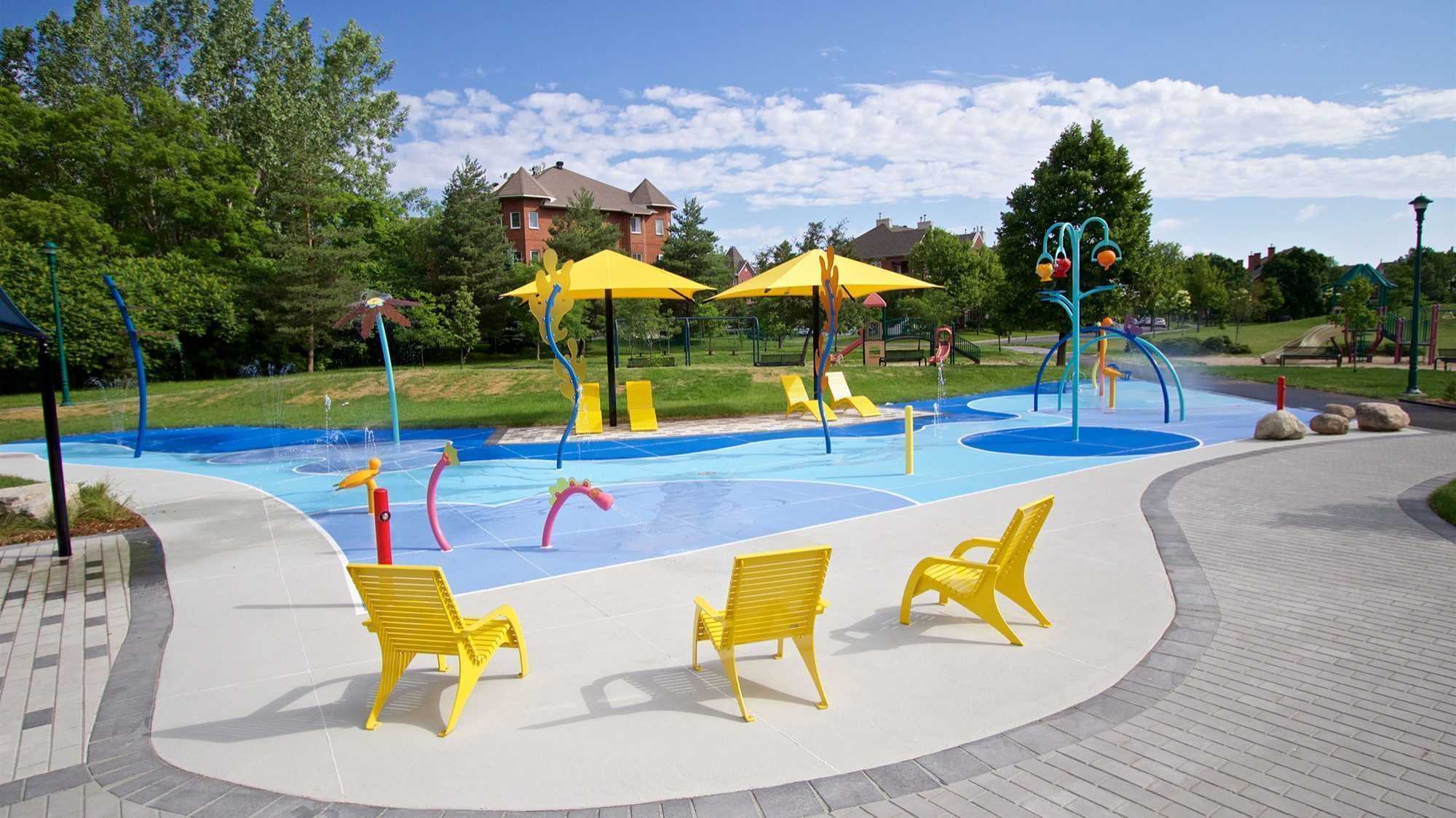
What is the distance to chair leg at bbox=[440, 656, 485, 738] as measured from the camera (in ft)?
15.1

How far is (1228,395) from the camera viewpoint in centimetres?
2302

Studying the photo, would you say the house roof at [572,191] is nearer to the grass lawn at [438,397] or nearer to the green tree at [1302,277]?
the grass lawn at [438,397]

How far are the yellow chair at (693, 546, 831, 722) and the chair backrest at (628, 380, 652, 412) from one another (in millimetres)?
13312

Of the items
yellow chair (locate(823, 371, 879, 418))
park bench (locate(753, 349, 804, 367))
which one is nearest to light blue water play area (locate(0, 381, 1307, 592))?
yellow chair (locate(823, 371, 879, 418))

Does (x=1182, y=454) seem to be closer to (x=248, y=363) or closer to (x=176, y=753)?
(x=176, y=753)

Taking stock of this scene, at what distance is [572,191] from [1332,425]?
48.1m

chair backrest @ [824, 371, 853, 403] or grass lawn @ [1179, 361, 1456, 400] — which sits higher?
chair backrest @ [824, 371, 853, 403]

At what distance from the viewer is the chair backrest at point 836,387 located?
58.5ft

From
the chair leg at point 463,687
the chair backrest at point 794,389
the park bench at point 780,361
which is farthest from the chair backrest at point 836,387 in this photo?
the chair leg at point 463,687

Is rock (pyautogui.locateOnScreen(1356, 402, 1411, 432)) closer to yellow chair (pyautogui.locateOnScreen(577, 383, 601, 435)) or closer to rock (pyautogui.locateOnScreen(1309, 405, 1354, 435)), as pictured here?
rock (pyautogui.locateOnScreen(1309, 405, 1354, 435))

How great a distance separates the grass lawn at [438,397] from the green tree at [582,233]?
15.9 meters

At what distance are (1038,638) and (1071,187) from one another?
27.9 meters

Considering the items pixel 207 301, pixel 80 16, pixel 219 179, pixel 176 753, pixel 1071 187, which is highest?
pixel 80 16

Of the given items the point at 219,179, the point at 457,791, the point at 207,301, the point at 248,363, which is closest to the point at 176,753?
the point at 457,791
